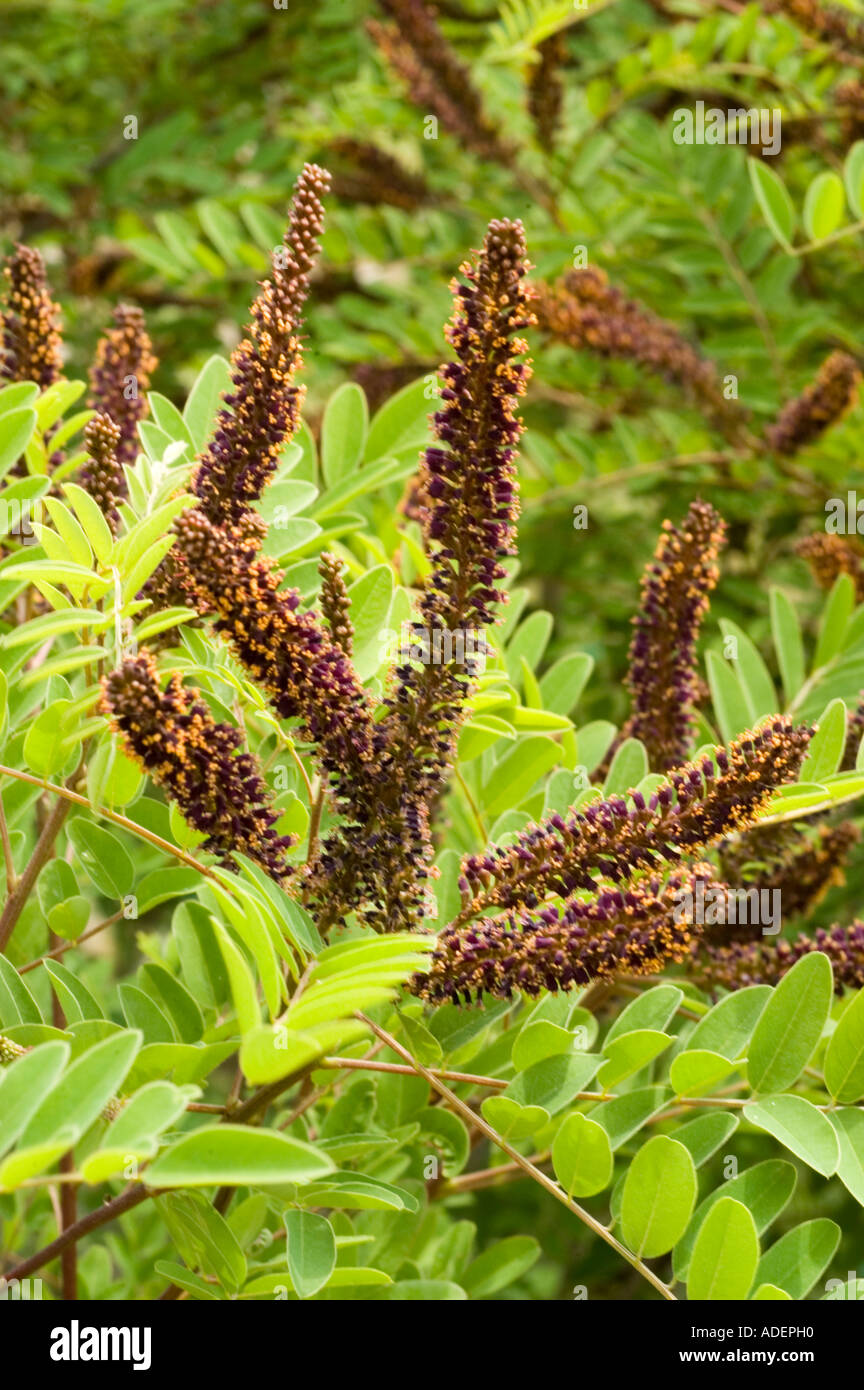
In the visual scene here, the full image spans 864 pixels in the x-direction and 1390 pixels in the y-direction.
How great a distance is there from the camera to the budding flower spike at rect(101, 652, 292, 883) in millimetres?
768

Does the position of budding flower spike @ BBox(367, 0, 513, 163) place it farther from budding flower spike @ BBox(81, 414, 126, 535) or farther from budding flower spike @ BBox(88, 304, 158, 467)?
budding flower spike @ BBox(81, 414, 126, 535)

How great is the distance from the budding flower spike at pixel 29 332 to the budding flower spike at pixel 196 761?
0.44 meters

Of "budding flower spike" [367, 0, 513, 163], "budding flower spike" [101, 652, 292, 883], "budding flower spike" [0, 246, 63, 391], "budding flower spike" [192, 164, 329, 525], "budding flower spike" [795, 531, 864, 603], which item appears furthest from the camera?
"budding flower spike" [367, 0, 513, 163]

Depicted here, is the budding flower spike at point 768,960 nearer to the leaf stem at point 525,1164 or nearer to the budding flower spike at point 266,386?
the leaf stem at point 525,1164

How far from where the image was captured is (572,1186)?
98 cm

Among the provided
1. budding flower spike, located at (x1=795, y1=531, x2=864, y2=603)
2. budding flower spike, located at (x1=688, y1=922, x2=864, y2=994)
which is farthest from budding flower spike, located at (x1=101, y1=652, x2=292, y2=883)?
budding flower spike, located at (x1=795, y1=531, x2=864, y2=603)

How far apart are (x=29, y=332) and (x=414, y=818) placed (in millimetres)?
→ 569

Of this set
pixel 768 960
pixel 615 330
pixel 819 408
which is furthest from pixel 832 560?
pixel 768 960

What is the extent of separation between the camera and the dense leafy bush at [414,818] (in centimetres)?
82

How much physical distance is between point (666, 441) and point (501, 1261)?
130cm

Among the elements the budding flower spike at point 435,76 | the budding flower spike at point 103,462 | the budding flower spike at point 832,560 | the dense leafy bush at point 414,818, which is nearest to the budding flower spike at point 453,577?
the dense leafy bush at point 414,818

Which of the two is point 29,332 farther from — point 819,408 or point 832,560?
point 819,408

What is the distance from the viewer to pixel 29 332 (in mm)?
1151
